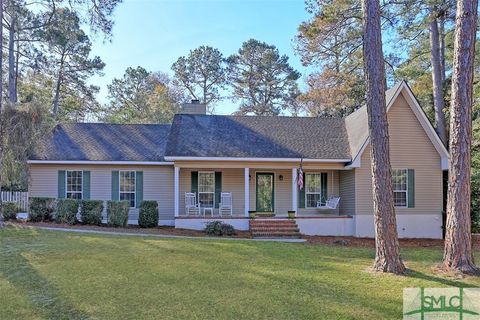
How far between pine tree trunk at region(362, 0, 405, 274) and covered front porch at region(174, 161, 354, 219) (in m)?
8.26

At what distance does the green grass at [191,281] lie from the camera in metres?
5.54

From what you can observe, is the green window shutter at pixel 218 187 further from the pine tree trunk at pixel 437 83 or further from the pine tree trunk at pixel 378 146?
the pine tree trunk at pixel 437 83

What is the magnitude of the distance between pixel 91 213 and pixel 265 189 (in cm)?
680

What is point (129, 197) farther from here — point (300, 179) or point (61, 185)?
point (300, 179)

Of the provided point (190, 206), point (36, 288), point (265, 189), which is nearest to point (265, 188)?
point (265, 189)

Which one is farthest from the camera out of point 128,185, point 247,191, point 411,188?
point 128,185

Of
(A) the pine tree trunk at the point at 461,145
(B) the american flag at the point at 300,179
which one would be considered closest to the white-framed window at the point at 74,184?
(B) the american flag at the point at 300,179

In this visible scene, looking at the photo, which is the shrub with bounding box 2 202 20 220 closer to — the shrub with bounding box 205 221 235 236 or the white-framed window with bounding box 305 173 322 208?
the shrub with bounding box 205 221 235 236

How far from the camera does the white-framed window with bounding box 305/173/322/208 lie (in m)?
17.5

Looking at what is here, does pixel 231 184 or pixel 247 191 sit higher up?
pixel 231 184

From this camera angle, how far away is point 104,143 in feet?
59.0

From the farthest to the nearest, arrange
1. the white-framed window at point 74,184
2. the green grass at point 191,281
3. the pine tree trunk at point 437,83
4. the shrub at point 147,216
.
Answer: the pine tree trunk at point 437,83 < the white-framed window at point 74,184 < the shrub at point 147,216 < the green grass at point 191,281

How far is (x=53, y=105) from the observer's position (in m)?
33.7

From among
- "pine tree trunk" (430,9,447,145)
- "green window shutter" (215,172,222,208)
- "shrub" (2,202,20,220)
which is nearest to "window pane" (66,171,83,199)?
"shrub" (2,202,20,220)
